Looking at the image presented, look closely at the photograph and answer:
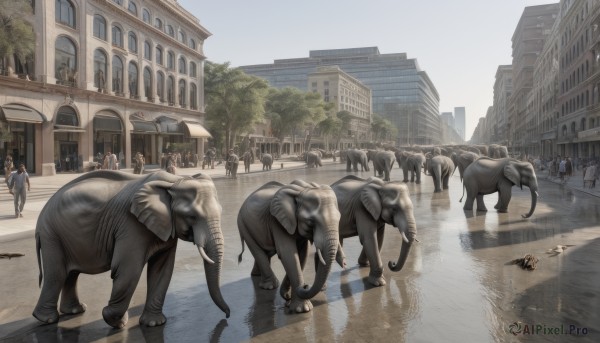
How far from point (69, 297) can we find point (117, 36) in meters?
36.5

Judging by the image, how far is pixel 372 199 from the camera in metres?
7.49

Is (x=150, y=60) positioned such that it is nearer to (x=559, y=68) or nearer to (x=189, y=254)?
(x=189, y=254)

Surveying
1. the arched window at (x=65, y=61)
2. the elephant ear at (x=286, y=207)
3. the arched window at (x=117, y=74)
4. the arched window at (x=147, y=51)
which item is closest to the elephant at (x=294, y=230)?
the elephant ear at (x=286, y=207)

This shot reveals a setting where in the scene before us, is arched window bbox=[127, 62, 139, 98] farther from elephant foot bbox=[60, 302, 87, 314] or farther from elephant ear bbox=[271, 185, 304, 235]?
elephant ear bbox=[271, 185, 304, 235]

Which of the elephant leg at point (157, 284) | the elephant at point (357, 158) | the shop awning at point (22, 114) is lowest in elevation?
the elephant leg at point (157, 284)

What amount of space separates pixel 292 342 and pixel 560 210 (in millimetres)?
15102

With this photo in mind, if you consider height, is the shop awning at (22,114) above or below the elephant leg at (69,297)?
above

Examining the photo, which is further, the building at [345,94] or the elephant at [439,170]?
the building at [345,94]

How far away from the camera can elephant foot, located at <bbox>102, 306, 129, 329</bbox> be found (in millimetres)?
5492

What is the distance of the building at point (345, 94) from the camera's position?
127000mm

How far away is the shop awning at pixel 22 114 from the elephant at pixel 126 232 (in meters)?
25.5

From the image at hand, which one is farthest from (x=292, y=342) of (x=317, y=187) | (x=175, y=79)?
(x=175, y=79)

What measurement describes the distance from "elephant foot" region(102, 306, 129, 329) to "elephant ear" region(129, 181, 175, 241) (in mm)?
1217

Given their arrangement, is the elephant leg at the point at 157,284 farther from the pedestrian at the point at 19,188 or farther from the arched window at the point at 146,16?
the arched window at the point at 146,16
